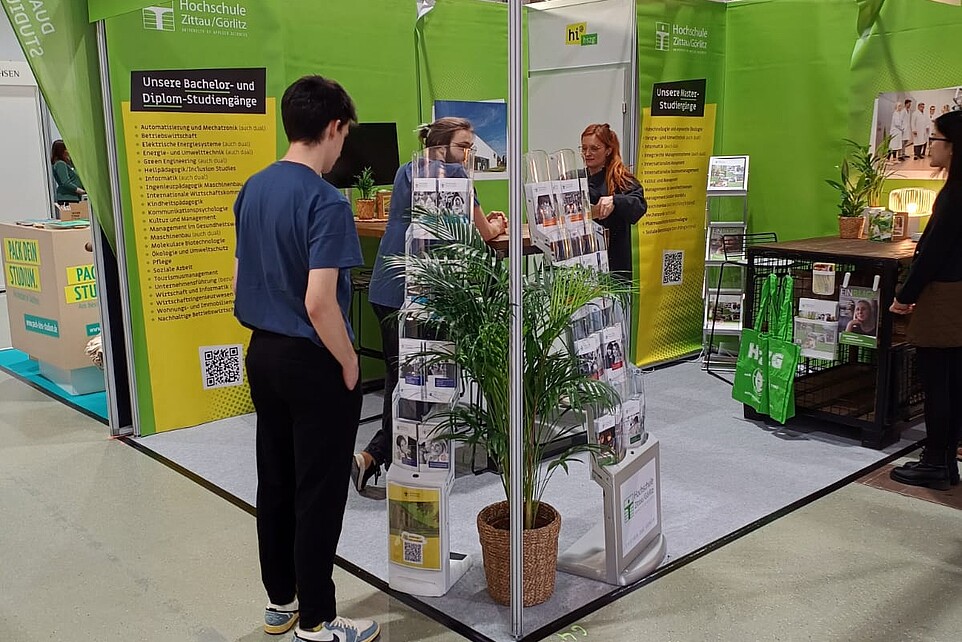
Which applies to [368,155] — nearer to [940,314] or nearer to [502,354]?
[502,354]

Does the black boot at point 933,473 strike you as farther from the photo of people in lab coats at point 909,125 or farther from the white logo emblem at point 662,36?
the white logo emblem at point 662,36

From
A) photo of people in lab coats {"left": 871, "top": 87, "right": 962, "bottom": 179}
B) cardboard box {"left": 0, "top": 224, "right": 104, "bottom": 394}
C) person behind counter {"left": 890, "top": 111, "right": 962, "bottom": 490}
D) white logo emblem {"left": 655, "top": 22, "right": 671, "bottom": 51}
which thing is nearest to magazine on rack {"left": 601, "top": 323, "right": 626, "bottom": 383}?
person behind counter {"left": 890, "top": 111, "right": 962, "bottom": 490}

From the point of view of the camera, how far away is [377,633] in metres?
2.58

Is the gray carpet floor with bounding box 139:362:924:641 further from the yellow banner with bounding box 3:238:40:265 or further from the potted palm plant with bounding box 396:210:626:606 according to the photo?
the yellow banner with bounding box 3:238:40:265

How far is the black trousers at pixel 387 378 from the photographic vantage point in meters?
3.48

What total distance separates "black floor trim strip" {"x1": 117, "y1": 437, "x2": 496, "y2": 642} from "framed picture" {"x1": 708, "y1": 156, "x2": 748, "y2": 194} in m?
3.61

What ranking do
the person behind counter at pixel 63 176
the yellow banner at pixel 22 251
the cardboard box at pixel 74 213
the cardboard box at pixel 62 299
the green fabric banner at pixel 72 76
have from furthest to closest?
the person behind counter at pixel 63 176, the cardboard box at pixel 74 213, the yellow banner at pixel 22 251, the cardboard box at pixel 62 299, the green fabric banner at pixel 72 76

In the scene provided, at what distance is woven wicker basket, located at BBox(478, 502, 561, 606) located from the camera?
2.66m

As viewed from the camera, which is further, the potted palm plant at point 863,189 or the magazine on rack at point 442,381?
the potted palm plant at point 863,189

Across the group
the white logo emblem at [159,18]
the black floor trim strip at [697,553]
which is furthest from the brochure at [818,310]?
the white logo emblem at [159,18]

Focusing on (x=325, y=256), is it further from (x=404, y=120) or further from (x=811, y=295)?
(x=404, y=120)

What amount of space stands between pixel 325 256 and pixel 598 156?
263 centimetres

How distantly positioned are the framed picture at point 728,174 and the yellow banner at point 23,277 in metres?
4.23

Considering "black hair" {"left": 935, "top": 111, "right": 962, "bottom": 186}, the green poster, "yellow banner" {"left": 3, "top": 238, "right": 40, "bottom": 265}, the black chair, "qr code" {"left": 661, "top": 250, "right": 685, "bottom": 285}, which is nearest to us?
"black hair" {"left": 935, "top": 111, "right": 962, "bottom": 186}
